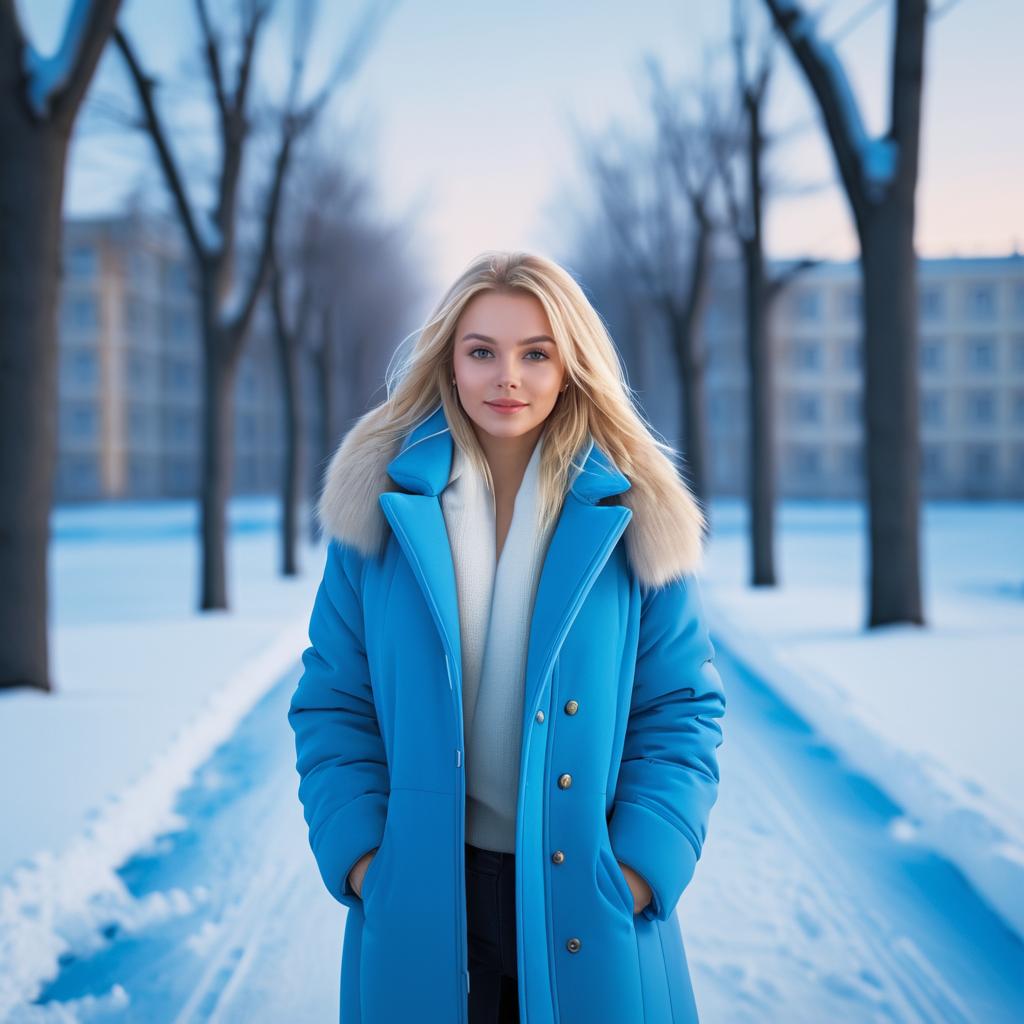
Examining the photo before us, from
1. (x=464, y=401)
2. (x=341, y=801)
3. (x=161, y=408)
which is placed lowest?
(x=341, y=801)

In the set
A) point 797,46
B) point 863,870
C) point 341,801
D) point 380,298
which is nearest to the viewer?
point 341,801

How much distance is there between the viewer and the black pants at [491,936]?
5.62 feet

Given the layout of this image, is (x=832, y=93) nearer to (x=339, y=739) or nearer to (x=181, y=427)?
(x=339, y=739)

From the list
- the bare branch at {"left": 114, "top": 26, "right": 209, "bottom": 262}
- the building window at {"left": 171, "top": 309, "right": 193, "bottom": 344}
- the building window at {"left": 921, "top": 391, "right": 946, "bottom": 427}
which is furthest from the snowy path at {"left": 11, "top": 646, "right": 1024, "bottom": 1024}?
the building window at {"left": 171, "top": 309, "right": 193, "bottom": 344}

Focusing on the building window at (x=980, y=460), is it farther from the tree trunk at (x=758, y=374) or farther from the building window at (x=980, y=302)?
the tree trunk at (x=758, y=374)

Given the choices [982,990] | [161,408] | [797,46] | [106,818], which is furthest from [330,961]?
→ [161,408]

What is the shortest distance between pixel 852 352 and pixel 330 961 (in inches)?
1936

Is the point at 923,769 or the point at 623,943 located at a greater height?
the point at 623,943

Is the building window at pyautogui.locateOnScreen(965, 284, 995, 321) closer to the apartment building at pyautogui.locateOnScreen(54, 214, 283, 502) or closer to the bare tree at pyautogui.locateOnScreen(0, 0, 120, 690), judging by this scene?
the apartment building at pyautogui.locateOnScreen(54, 214, 283, 502)

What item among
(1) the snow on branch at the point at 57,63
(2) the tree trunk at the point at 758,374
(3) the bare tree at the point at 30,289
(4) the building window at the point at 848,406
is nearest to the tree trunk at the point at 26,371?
(3) the bare tree at the point at 30,289

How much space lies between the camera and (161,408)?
47312 millimetres

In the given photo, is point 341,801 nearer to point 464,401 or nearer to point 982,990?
point 464,401

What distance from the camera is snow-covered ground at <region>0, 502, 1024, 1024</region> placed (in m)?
2.85

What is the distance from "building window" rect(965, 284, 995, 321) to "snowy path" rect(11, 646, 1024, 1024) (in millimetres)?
Result: 46609
